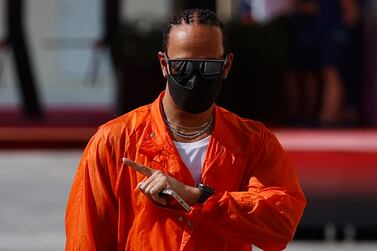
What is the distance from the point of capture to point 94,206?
308 cm

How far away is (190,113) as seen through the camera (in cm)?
311

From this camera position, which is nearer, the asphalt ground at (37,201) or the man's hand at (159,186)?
the man's hand at (159,186)

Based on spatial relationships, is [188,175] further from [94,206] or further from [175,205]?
[94,206]

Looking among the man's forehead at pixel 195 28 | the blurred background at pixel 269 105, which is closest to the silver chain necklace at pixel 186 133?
the man's forehead at pixel 195 28

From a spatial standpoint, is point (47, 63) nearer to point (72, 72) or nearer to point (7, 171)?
point (72, 72)

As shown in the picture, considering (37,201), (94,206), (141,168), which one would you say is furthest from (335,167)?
(141,168)

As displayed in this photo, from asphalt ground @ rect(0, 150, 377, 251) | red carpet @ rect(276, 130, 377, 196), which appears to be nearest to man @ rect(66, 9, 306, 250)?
red carpet @ rect(276, 130, 377, 196)

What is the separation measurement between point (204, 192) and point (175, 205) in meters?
0.08

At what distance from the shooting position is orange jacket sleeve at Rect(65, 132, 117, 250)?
3062 mm

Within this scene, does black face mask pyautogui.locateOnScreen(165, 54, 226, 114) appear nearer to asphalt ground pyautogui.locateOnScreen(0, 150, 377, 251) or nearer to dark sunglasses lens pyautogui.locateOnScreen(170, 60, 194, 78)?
dark sunglasses lens pyautogui.locateOnScreen(170, 60, 194, 78)

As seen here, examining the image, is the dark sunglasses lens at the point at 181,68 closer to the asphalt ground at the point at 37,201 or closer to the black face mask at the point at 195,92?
the black face mask at the point at 195,92

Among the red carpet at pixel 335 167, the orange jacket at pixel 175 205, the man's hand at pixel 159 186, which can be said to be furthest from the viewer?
the red carpet at pixel 335 167

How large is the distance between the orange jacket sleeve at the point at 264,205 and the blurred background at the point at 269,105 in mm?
5100

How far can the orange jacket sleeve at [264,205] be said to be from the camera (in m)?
2.98
